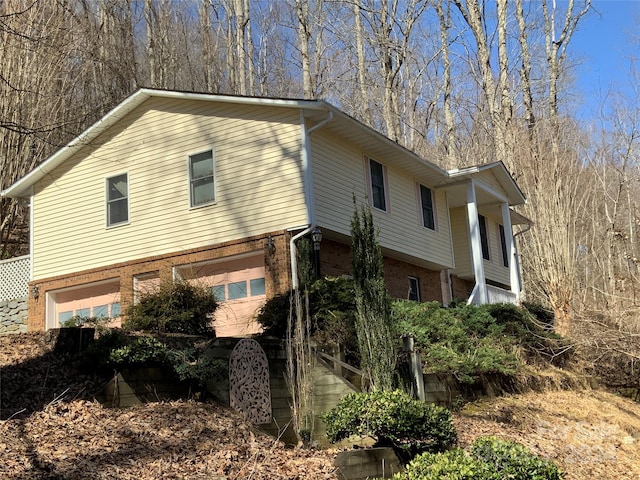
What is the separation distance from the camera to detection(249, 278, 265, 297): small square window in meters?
15.0

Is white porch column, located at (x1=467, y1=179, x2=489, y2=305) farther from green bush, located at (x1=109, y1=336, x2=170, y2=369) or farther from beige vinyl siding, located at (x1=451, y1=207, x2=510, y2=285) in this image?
green bush, located at (x1=109, y1=336, x2=170, y2=369)

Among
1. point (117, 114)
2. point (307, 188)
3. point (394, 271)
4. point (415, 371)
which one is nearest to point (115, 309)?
point (117, 114)

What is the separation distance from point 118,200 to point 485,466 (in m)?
12.8

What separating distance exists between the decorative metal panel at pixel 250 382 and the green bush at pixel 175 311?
3829 millimetres

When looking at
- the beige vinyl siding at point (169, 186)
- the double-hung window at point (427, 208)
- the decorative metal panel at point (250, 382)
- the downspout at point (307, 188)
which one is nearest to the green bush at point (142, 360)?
the decorative metal panel at point (250, 382)

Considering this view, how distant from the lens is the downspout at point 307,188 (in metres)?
14.1

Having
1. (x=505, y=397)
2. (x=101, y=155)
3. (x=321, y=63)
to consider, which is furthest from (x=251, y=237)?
(x=321, y=63)

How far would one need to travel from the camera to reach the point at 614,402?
13.9 metres

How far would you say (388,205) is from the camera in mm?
17609

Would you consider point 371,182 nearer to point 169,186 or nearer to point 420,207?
point 420,207

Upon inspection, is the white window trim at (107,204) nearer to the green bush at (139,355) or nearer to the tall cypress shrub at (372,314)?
the green bush at (139,355)

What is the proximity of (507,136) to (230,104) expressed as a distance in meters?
11.7

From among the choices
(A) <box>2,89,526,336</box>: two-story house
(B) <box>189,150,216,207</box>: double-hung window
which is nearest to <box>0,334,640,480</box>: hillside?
(A) <box>2,89,526,336</box>: two-story house

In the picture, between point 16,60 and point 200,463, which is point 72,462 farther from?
Answer: point 16,60
